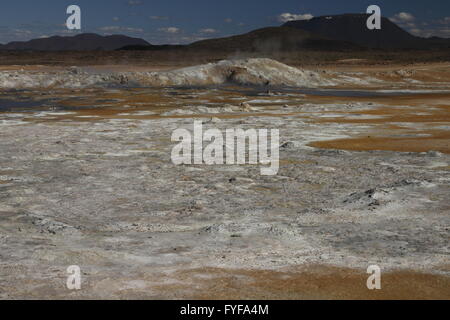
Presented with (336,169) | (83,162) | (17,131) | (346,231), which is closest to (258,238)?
(346,231)

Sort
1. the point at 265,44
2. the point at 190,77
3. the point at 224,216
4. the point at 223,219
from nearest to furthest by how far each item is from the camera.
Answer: the point at 223,219 → the point at 224,216 → the point at 190,77 → the point at 265,44

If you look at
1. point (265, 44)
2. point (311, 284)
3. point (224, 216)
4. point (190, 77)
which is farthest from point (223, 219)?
point (265, 44)

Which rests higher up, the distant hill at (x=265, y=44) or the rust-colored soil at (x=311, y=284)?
the distant hill at (x=265, y=44)

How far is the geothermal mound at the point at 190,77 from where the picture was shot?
1919 inches

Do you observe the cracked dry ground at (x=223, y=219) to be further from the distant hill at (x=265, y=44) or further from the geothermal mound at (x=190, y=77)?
the distant hill at (x=265, y=44)

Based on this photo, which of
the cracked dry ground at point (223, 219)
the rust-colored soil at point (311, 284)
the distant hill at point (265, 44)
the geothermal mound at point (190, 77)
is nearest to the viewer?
the rust-colored soil at point (311, 284)

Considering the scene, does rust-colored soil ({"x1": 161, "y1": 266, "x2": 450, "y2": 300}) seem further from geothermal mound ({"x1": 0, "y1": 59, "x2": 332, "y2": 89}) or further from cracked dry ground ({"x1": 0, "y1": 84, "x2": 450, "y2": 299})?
geothermal mound ({"x1": 0, "y1": 59, "x2": 332, "y2": 89})

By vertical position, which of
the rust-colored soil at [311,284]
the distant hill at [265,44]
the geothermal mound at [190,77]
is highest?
the distant hill at [265,44]

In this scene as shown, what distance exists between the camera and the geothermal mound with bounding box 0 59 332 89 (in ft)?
160

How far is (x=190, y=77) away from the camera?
52562 millimetres

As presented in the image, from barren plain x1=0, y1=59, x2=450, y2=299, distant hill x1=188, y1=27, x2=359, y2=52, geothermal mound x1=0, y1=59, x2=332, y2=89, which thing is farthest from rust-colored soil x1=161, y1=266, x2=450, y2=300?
distant hill x1=188, y1=27, x2=359, y2=52

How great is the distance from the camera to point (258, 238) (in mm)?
7773

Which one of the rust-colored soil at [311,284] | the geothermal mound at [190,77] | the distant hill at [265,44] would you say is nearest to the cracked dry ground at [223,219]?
the rust-colored soil at [311,284]

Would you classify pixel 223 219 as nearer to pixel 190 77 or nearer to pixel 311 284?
pixel 311 284
